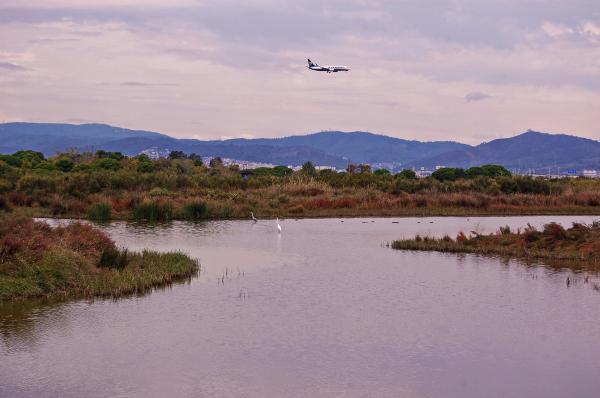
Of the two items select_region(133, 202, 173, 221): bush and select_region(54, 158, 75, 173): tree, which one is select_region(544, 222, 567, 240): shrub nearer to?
select_region(133, 202, 173, 221): bush

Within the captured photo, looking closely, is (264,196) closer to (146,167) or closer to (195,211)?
(195,211)

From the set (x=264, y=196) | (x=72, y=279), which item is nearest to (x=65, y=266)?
(x=72, y=279)

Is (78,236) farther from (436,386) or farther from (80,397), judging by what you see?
(436,386)

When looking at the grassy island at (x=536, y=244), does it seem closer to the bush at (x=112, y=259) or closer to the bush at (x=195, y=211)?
the bush at (x=112, y=259)

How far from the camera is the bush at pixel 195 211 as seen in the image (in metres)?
49.0

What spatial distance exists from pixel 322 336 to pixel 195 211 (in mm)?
31847

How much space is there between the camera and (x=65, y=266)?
22.9 meters

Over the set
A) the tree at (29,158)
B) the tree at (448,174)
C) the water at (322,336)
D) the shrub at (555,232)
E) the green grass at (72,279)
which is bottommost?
the water at (322,336)

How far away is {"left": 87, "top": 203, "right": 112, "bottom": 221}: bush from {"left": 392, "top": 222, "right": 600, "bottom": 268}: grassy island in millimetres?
19128

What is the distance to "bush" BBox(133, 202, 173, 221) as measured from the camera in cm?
4762

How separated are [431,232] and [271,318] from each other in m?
22.9

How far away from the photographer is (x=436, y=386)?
1484 centimetres

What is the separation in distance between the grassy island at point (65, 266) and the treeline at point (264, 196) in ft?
71.6

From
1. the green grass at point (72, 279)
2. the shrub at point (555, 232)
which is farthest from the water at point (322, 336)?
the shrub at point (555, 232)
